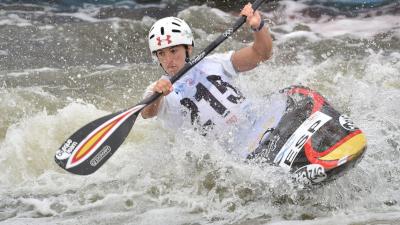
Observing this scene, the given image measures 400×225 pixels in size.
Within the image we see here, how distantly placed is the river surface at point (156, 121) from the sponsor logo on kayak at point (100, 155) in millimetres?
386

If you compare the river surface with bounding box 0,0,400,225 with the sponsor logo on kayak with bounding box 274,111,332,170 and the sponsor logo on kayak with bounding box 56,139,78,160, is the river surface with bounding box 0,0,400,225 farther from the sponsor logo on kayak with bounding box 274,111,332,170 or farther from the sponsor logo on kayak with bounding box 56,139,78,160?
the sponsor logo on kayak with bounding box 56,139,78,160

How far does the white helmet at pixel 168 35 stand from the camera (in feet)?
16.9

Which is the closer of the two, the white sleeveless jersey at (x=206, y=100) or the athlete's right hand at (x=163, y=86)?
the athlete's right hand at (x=163, y=86)

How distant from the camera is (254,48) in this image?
5.24 m

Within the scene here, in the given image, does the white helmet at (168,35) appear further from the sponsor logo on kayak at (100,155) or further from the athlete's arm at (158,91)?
the sponsor logo on kayak at (100,155)

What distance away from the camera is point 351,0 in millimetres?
11398

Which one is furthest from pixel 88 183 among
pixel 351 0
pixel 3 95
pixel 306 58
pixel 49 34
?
pixel 351 0

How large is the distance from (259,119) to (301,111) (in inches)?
14.6

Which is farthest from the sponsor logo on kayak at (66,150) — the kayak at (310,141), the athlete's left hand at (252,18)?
the athlete's left hand at (252,18)

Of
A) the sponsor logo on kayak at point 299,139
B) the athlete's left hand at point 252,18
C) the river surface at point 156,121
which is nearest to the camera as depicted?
the sponsor logo on kayak at point 299,139

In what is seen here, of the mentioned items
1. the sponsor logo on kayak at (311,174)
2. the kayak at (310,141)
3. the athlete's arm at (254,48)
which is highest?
the athlete's arm at (254,48)

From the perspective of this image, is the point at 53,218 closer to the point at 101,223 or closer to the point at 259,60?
the point at 101,223

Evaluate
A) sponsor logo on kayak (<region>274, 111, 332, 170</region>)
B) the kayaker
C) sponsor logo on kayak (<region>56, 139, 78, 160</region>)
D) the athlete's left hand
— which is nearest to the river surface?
sponsor logo on kayak (<region>274, 111, 332, 170</region>)

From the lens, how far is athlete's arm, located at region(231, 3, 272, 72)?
16.8ft
